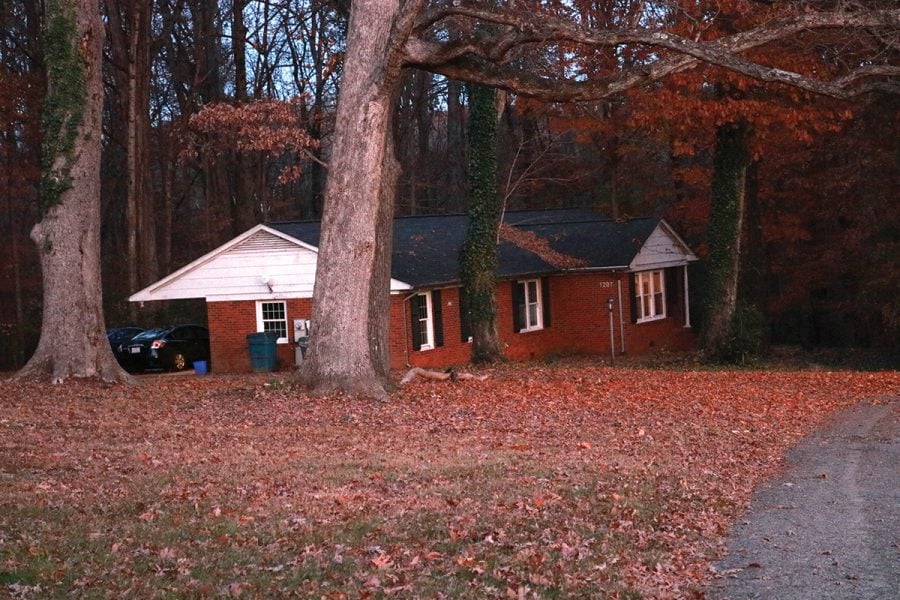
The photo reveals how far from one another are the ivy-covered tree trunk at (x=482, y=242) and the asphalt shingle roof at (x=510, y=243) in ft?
8.17

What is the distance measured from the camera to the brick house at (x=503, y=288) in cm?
3291

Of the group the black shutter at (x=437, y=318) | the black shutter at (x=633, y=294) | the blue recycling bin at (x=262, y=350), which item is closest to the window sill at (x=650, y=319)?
the black shutter at (x=633, y=294)

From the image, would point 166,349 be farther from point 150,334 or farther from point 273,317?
point 273,317

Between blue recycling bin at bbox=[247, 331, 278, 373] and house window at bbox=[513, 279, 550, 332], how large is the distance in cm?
849

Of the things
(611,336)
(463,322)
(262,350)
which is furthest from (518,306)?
(262,350)

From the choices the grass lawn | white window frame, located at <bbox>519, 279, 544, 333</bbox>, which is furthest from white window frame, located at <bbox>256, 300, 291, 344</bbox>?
the grass lawn

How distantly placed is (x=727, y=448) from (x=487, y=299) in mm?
16121

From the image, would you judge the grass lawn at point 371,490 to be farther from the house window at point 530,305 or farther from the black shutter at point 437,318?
the house window at point 530,305

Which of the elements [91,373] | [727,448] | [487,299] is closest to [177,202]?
[487,299]

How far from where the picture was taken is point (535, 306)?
38.3m

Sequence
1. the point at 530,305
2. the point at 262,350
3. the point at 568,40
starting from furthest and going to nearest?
the point at 530,305, the point at 262,350, the point at 568,40

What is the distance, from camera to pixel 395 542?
332 inches

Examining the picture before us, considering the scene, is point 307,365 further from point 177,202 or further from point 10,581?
point 177,202

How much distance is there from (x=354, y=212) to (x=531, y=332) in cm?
2077
